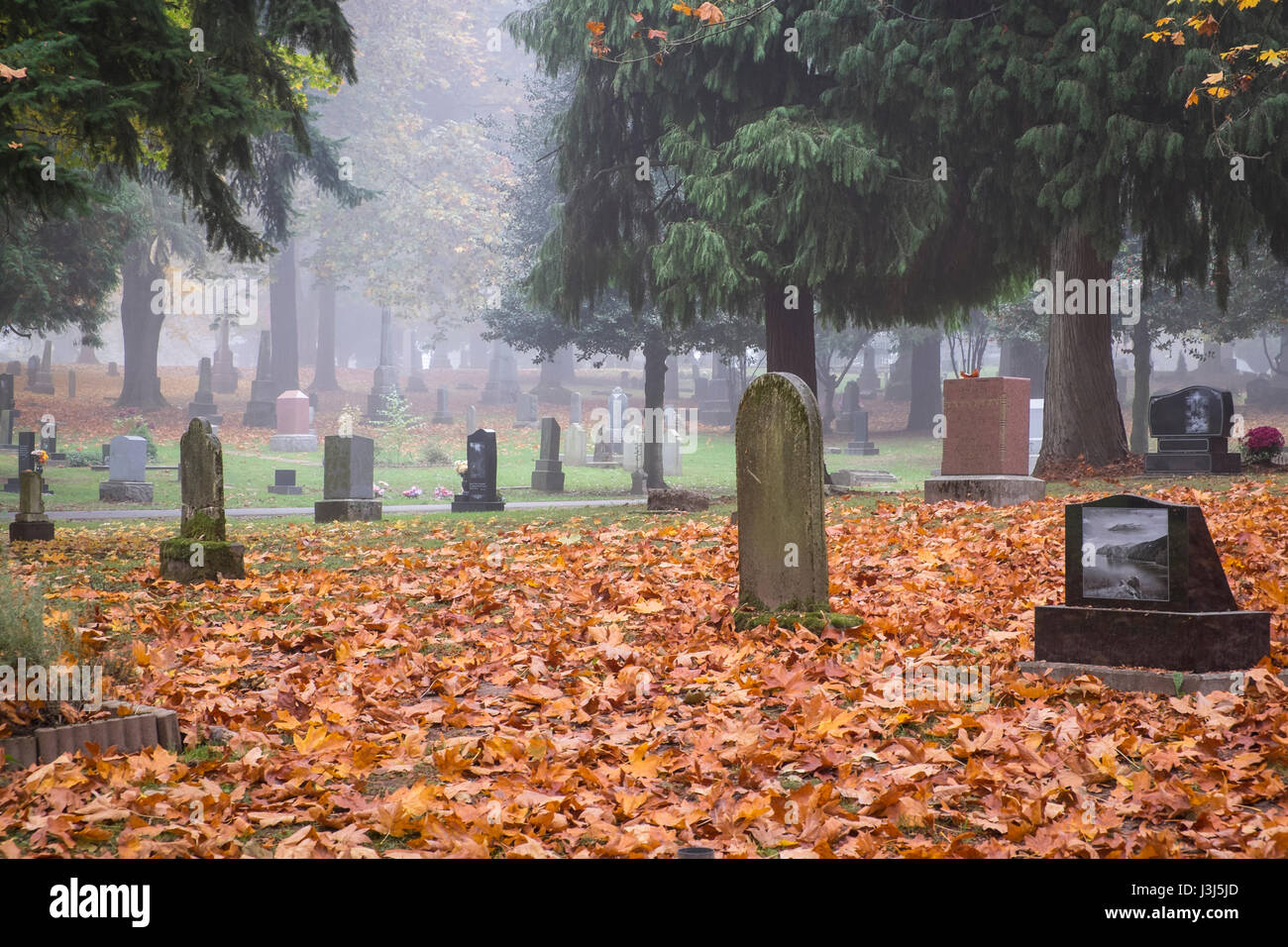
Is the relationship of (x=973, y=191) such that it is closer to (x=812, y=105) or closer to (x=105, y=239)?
(x=812, y=105)

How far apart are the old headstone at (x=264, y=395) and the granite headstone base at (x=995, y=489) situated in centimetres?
3117

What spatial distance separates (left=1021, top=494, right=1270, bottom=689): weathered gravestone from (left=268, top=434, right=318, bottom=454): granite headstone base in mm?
33168

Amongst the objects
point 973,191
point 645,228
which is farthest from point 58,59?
point 973,191

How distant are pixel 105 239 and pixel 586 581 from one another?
72.2 feet

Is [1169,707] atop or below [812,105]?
below

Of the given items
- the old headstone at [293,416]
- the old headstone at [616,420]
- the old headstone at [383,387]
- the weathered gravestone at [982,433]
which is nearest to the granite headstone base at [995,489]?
the weathered gravestone at [982,433]

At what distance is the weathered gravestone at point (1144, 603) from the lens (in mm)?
5754

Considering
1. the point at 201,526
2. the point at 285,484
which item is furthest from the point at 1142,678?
the point at 285,484

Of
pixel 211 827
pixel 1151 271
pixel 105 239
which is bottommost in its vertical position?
pixel 211 827

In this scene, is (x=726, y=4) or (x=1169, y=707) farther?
(x=726, y=4)

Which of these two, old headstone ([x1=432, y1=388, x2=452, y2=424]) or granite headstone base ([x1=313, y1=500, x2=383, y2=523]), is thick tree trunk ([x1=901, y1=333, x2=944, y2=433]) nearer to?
old headstone ([x1=432, y1=388, x2=452, y2=424])
